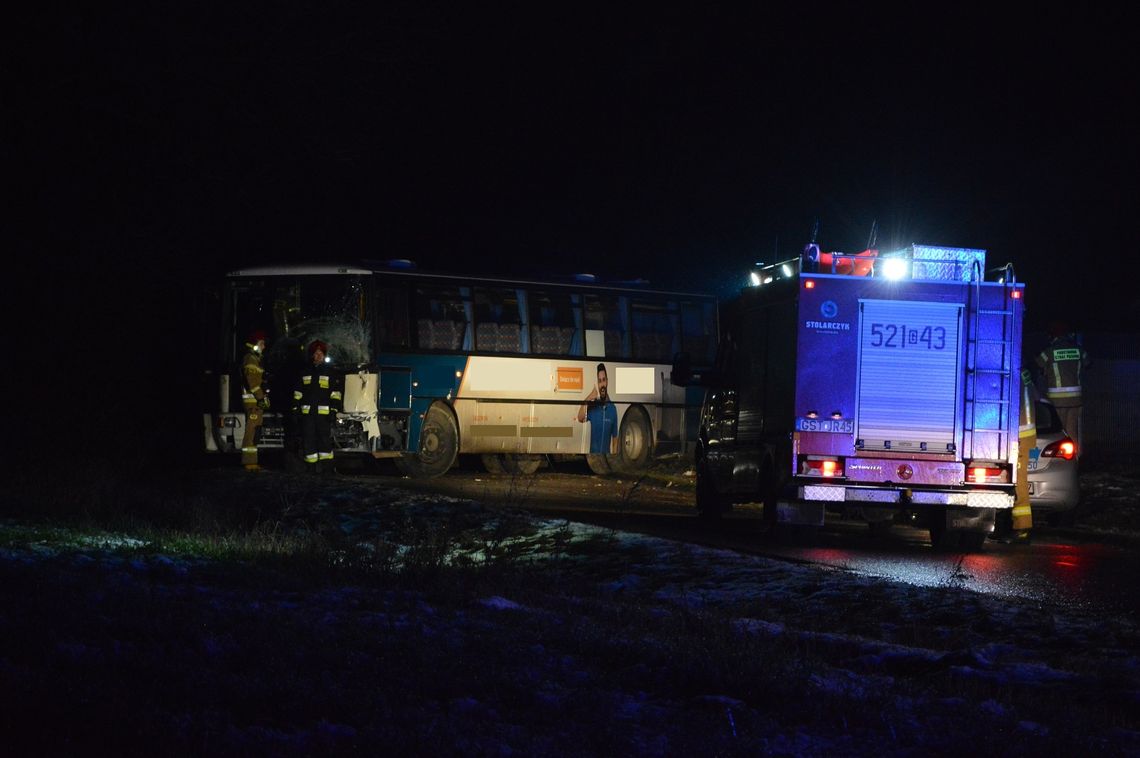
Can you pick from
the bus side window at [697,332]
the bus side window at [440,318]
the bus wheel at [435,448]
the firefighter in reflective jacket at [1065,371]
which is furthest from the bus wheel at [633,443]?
the firefighter in reflective jacket at [1065,371]

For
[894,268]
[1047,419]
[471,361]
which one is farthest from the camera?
[471,361]

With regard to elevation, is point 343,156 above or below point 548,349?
above

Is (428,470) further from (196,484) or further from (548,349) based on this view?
(196,484)

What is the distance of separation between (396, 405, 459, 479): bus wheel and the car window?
35.4 ft

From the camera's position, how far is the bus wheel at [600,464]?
27156 mm

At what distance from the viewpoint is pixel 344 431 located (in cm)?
2297

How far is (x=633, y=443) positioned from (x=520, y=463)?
216 cm

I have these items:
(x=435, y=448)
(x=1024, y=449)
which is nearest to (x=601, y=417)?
(x=435, y=448)

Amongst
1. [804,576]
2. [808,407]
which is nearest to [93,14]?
[808,407]

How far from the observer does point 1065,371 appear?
17.9 meters

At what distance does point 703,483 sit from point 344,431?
754cm

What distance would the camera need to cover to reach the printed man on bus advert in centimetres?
2659

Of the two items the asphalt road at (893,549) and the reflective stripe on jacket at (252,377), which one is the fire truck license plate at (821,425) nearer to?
the asphalt road at (893,549)

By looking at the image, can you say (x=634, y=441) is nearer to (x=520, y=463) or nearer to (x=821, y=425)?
(x=520, y=463)
